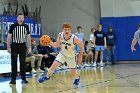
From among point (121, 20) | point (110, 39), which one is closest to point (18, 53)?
point (110, 39)

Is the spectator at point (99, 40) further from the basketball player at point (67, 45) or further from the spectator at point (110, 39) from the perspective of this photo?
the basketball player at point (67, 45)

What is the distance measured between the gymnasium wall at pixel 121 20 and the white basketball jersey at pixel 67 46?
14340 mm

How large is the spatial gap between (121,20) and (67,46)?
47.9 feet

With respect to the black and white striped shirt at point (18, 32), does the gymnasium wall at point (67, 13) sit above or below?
above

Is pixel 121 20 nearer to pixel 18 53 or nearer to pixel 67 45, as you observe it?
pixel 18 53

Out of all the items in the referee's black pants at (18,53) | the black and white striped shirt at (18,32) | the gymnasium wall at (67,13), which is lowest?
the referee's black pants at (18,53)

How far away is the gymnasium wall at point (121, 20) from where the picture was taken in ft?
79.5

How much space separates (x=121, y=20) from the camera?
24.4m

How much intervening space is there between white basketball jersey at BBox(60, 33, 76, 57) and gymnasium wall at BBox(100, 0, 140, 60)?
14.3m

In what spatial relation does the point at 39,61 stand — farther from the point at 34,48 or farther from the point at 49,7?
the point at 49,7

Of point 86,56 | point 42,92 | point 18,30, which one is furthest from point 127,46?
point 42,92

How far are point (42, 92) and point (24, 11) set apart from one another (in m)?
13.5

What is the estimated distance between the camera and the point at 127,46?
960 inches

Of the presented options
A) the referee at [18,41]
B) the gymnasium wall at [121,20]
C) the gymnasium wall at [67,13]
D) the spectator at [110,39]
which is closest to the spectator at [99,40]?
the spectator at [110,39]
